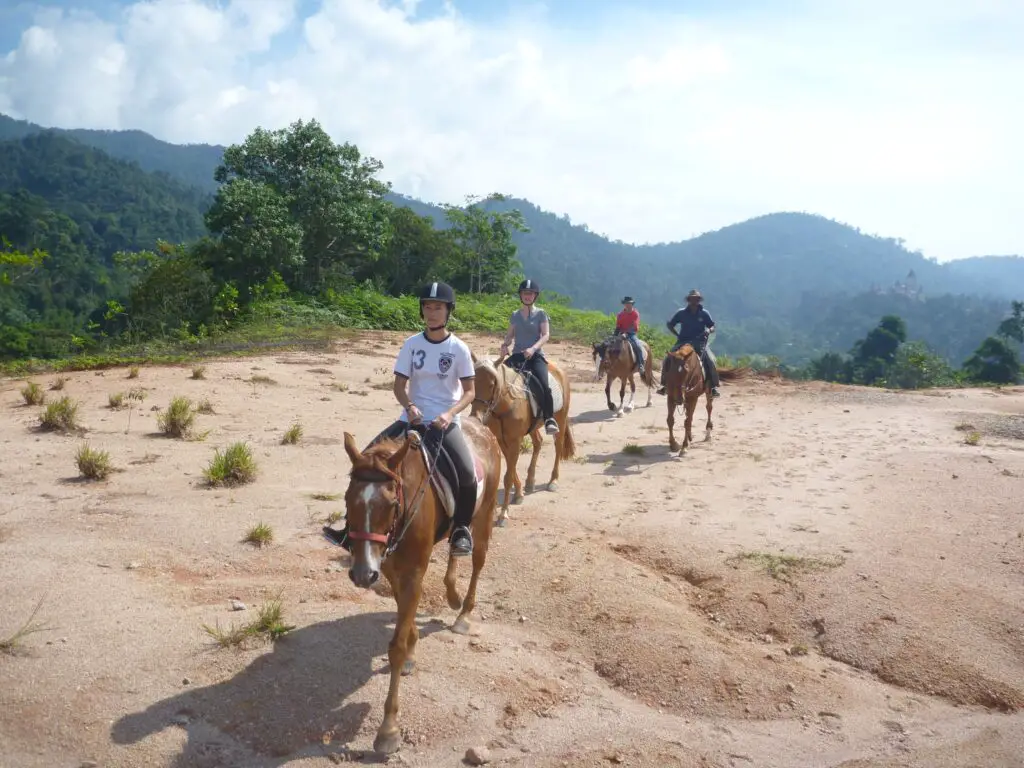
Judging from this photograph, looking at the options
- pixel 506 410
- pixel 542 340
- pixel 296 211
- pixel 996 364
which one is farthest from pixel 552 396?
pixel 996 364

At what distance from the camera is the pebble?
4352mm

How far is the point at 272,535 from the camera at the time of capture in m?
7.25

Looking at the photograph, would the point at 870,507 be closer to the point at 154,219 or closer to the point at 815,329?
the point at 154,219

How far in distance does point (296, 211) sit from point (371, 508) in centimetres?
2665

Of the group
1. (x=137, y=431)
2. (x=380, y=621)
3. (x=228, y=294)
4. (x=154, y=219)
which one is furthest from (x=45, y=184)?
(x=380, y=621)

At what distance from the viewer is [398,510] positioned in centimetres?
423

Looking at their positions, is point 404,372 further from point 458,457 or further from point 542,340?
point 542,340

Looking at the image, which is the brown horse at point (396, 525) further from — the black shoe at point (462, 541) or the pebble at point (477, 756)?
the pebble at point (477, 756)

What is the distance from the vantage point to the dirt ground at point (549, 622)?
4555 mm

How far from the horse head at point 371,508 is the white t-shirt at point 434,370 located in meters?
1.13

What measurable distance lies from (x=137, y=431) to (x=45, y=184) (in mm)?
136450

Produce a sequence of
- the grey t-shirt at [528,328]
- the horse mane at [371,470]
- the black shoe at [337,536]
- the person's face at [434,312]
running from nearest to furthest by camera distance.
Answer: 1. the horse mane at [371,470]
2. the black shoe at [337,536]
3. the person's face at [434,312]
4. the grey t-shirt at [528,328]

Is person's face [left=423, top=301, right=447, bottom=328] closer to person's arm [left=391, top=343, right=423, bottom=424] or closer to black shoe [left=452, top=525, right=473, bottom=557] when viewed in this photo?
person's arm [left=391, top=343, right=423, bottom=424]

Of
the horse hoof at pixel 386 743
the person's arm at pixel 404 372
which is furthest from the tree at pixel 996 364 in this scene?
the horse hoof at pixel 386 743
